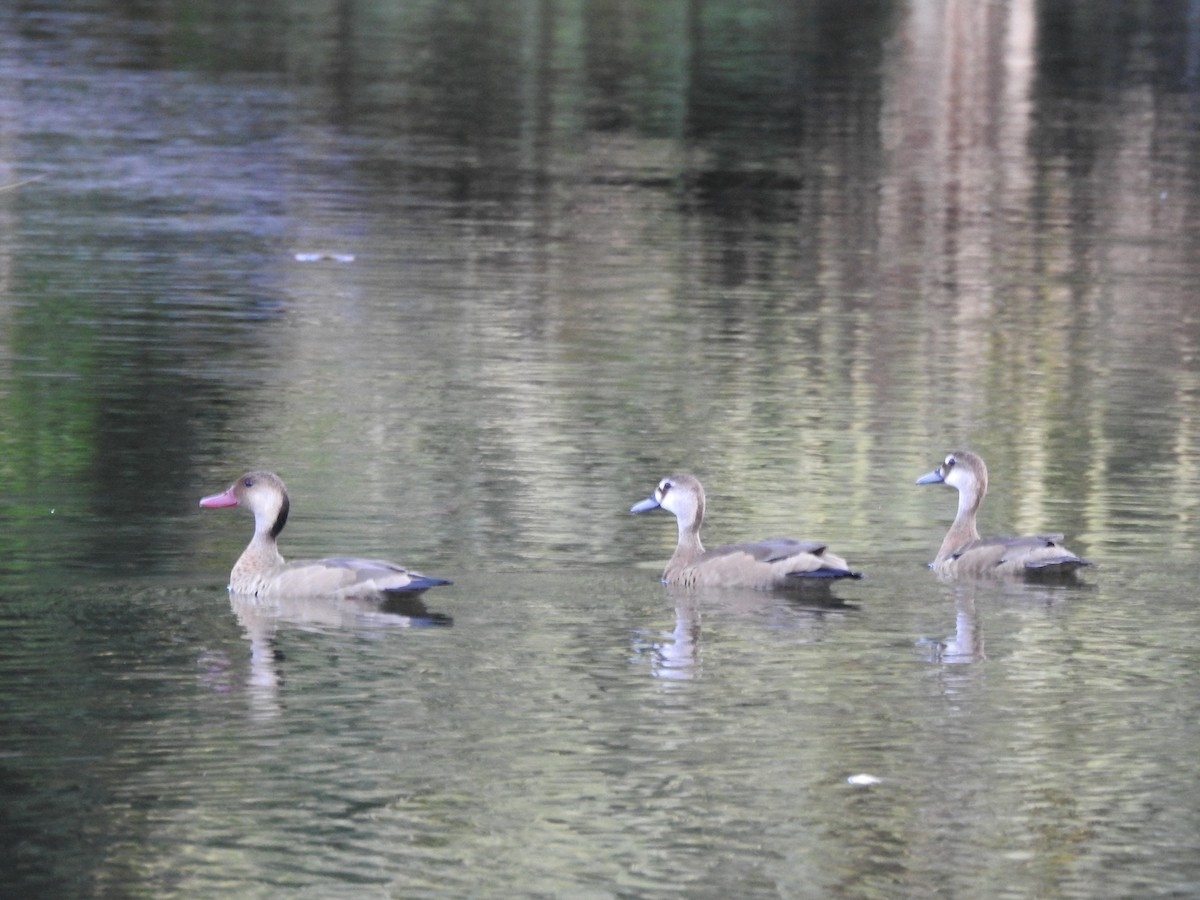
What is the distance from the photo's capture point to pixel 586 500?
14.8 m

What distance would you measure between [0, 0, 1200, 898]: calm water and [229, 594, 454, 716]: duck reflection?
4 cm

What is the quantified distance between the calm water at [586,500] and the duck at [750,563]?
14 centimetres

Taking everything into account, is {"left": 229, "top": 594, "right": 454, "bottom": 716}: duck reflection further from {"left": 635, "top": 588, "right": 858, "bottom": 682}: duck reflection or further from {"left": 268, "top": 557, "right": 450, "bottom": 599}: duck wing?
{"left": 635, "top": 588, "right": 858, "bottom": 682}: duck reflection

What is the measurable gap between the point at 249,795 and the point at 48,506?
5.33 meters

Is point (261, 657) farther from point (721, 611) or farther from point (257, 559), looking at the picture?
point (721, 611)

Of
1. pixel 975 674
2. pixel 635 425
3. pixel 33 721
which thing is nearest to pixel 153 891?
pixel 33 721

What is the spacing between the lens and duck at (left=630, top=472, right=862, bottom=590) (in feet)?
41.6

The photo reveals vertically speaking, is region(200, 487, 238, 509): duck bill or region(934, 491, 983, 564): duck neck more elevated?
region(200, 487, 238, 509): duck bill

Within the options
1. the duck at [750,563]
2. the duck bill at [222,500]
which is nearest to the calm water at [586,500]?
the duck at [750,563]

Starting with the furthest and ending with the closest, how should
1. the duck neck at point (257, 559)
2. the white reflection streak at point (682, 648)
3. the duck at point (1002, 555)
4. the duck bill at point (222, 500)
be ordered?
the duck bill at point (222, 500)
the duck at point (1002, 555)
the duck neck at point (257, 559)
the white reflection streak at point (682, 648)

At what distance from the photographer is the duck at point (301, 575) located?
12234 mm

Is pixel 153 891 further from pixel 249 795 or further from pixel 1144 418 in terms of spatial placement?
pixel 1144 418

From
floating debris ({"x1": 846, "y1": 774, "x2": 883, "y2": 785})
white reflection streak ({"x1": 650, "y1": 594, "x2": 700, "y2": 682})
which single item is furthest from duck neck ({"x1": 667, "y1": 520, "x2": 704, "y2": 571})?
floating debris ({"x1": 846, "y1": 774, "x2": 883, "y2": 785})

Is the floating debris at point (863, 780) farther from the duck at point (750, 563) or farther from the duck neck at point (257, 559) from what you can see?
the duck neck at point (257, 559)
